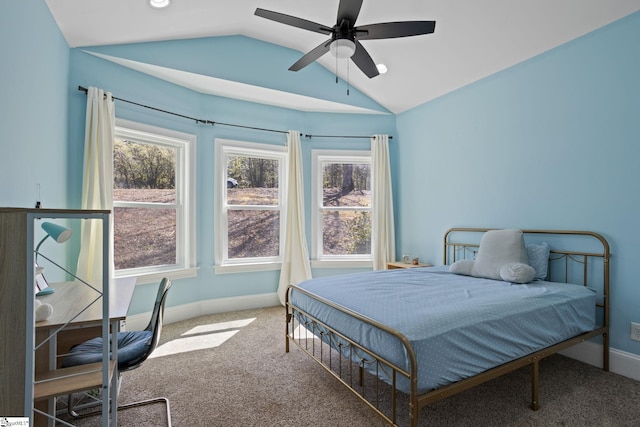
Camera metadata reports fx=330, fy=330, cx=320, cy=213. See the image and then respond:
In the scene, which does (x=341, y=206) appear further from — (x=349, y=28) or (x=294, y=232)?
(x=349, y=28)

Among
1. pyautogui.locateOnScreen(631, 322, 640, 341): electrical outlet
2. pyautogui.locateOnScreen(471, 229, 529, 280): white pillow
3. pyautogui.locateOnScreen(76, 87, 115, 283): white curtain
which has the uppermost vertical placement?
pyautogui.locateOnScreen(76, 87, 115, 283): white curtain

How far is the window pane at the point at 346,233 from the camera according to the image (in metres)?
4.75

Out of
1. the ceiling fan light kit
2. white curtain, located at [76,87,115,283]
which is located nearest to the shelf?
white curtain, located at [76,87,115,283]

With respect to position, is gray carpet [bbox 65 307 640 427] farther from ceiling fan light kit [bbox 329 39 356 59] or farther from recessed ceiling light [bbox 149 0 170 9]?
recessed ceiling light [bbox 149 0 170 9]

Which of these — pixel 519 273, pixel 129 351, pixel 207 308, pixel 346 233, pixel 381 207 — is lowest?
pixel 207 308

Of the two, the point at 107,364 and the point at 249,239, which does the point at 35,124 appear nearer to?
Answer: the point at 107,364

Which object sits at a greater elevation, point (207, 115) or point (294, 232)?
point (207, 115)

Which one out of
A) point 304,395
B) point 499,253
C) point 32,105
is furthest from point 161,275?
point 499,253

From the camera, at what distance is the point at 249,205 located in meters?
4.40

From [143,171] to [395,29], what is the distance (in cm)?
295

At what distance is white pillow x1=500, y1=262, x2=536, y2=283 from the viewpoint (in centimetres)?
273

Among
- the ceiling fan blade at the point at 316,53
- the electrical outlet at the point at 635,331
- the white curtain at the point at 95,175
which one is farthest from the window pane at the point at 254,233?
the electrical outlet at the point at 635,331

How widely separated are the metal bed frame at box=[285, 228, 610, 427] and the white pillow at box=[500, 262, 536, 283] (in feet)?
1.40

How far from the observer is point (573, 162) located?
2.87 metres
